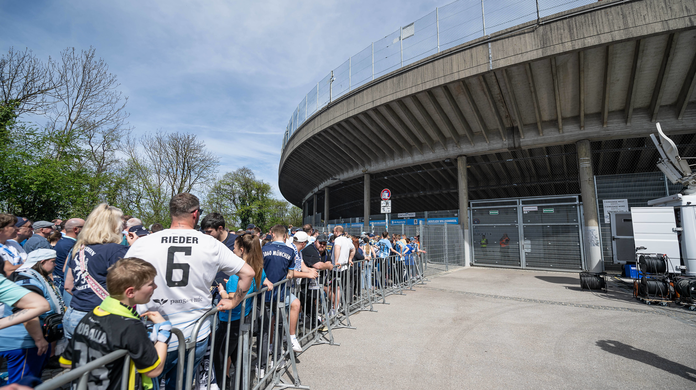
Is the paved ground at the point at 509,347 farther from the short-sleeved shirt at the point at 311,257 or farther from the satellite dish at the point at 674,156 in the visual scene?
the satellite dish at the point at 674,156

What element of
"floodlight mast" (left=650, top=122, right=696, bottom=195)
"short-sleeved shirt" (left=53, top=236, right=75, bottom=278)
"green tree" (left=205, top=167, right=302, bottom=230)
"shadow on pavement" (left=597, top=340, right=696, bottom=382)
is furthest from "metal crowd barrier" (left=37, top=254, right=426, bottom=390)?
"green tree" (left=205, top=167, right=302, bottom=230)

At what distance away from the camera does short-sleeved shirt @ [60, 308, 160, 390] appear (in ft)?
5.48

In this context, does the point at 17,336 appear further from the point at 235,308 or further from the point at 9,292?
the point at 235,308

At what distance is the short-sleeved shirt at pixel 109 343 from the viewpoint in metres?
1.67

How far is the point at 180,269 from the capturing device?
2264mm

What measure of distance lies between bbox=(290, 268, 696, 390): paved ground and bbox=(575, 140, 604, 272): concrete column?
6.34m

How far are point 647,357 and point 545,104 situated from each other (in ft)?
42.4

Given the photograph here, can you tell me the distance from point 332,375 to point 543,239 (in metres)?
14.5

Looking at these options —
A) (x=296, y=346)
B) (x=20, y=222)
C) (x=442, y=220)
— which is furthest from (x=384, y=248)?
(x=442, y=220)

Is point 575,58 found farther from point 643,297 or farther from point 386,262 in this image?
point 386,262

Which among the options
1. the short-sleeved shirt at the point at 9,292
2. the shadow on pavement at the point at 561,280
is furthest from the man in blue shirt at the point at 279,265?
the shadow on pavement at the point at 561,280

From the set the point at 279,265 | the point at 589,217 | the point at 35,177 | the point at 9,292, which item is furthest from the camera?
the point at 589,217

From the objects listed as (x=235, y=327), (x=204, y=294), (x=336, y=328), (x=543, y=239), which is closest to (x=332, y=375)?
(x=235, y=327)

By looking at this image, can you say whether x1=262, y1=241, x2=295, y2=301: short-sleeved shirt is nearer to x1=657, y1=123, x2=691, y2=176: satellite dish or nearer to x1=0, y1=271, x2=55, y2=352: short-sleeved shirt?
x1=0, y1=271, x2=55, y2=352: short-sleeved shirt
